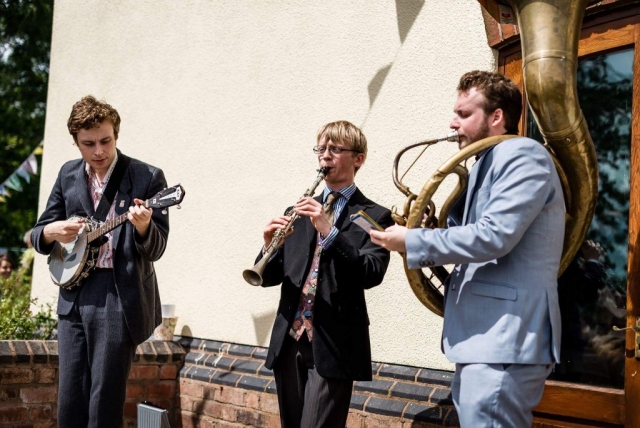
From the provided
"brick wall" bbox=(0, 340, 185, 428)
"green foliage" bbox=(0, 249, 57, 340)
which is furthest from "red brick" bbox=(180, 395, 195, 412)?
"green foliage" bbox=(0, 249, 57, 340)

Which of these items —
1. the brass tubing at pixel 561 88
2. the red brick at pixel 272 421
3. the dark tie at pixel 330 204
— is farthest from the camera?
the red brick at pixel 272 421

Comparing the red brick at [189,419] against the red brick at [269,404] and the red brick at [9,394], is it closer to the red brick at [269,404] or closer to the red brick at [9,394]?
the red brick at [269,404]

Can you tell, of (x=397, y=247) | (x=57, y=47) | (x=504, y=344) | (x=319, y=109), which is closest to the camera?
(x=504, y=344)

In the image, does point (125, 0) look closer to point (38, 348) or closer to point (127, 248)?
point (38, 348)

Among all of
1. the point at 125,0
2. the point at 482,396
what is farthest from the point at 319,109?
the point at 482,396

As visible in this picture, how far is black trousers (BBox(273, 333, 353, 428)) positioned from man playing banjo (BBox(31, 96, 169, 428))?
2.70ft

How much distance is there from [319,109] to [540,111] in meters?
2.43

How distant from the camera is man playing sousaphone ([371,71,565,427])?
271 cm

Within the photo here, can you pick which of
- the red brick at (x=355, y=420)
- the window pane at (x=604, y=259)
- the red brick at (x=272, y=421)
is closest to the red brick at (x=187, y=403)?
the red brick at (x=272, y=421)

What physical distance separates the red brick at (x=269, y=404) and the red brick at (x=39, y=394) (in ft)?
4.55

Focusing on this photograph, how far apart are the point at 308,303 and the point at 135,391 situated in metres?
2.71

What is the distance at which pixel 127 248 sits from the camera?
4070 mm

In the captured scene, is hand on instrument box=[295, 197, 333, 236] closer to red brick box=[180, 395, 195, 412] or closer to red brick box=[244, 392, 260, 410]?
red brick box=[244, 392, 260, 410]

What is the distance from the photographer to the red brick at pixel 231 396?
217 inches
